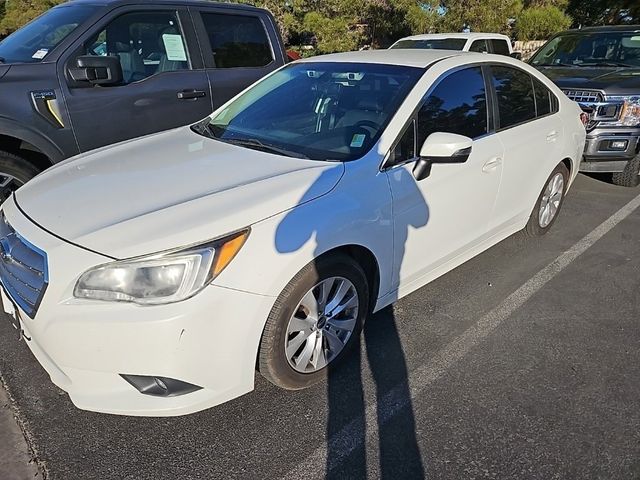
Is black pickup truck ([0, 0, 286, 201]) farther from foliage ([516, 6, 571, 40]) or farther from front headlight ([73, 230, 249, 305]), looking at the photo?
foliage ([516, 6, 571, 40])

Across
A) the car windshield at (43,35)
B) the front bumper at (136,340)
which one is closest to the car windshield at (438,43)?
the car windshield at (43,35)

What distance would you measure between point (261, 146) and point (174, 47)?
2201 millimetres

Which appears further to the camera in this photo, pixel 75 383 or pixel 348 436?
pixel 348 436

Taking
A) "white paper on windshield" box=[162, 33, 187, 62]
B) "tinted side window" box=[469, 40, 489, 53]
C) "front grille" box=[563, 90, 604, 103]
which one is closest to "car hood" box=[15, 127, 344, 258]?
"white paper on windshield" box=[162, 33, 187, 62]

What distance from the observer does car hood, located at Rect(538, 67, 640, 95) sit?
5.45m

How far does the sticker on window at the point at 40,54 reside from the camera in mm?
3917

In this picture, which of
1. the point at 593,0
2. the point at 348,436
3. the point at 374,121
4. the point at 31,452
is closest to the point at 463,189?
the point at 374,121

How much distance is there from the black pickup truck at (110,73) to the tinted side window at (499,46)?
7.31m

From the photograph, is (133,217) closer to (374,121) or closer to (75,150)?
(374,121)

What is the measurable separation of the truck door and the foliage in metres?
15.4

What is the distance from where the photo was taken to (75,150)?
4004 millimetres

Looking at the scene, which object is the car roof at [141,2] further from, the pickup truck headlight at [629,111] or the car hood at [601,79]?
the pickup truck headlight at [629,111]

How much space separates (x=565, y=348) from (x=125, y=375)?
2.41 m

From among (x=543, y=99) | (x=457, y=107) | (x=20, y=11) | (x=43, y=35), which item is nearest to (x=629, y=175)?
(x=543, y=99)
